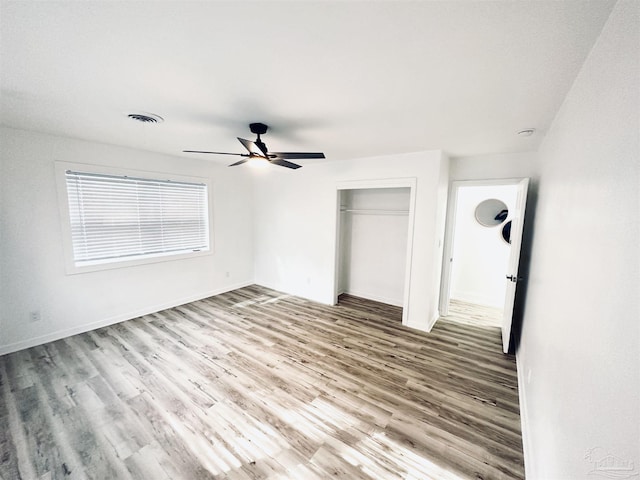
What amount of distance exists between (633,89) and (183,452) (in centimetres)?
283

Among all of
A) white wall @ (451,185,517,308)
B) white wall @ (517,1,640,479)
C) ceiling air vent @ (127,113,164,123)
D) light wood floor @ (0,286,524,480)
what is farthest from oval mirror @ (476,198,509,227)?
ceiling air vent @ (127,113,164,123)

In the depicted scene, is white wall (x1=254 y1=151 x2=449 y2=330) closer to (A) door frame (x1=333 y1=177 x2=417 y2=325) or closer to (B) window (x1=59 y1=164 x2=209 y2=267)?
A: (A) door frame (x1=333 y1=177 x2=417 y2=325)

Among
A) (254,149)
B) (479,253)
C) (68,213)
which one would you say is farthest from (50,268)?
(479,253)

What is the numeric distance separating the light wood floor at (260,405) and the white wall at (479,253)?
A: 4.63ft

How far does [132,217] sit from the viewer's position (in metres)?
3.59

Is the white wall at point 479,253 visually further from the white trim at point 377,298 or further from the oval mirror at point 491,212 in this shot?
the white trim at point 377,298

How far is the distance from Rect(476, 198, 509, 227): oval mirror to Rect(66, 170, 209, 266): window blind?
5038mm

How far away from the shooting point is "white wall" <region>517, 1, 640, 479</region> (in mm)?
649

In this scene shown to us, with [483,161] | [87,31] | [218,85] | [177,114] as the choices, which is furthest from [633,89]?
[483,161]

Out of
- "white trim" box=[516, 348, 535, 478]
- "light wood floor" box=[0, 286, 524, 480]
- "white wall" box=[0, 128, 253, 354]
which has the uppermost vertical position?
"white wall" box=[0, 128, 253, 354]

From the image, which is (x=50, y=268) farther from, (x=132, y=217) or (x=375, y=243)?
(x=375, y=243)

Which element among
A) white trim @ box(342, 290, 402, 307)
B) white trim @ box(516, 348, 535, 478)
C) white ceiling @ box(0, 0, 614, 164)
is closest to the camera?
white ceiling @ box(0, 0, 614, 164)

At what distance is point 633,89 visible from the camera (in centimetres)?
73

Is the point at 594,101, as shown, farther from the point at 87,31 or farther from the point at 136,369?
the point at 136,369
